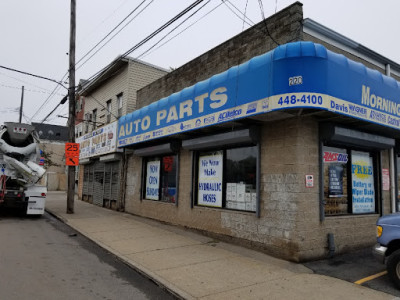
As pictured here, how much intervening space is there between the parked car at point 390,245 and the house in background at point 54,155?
83.5 ft

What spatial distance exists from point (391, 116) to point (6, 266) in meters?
9.34

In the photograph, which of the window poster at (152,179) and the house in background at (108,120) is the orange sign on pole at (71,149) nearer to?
the house in background at (108,120)

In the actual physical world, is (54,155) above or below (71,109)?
below

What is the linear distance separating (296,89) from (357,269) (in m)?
3.89

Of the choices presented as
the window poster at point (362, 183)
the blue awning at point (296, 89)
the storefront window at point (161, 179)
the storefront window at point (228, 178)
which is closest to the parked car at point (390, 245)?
the blue awning at point (296, 89)

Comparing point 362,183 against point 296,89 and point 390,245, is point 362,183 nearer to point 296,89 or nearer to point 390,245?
point 390,245

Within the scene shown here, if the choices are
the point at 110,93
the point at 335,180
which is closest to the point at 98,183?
the point at 110,93

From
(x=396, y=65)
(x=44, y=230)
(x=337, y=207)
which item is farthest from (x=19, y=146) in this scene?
(x=396, y=65)

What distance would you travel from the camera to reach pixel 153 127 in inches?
445

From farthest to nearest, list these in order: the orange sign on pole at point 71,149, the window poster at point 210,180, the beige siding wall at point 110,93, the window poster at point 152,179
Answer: the beige siding wall at point 110,93, the orange sign on pole at point 71,149, the window poster at point 152,179, the window poster at point 210,180

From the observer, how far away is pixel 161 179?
12.6 meters

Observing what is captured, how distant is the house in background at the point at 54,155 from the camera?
3522 centimetres

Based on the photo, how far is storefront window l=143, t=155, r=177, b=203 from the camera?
38.8 feet

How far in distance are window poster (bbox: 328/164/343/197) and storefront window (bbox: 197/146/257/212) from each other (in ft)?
6.23
